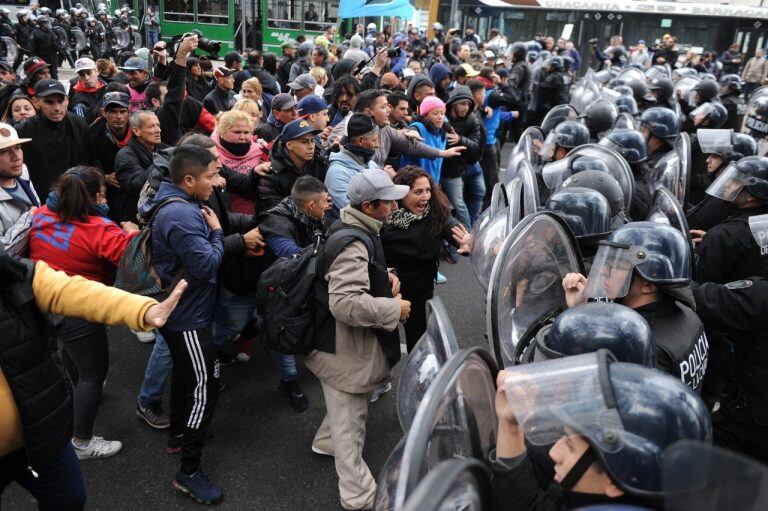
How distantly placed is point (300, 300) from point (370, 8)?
10.2m

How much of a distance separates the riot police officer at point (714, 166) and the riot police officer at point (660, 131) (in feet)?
1.03

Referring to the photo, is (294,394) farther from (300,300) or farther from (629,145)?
(629,145)

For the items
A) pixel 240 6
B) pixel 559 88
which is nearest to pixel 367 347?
pixel 559 88

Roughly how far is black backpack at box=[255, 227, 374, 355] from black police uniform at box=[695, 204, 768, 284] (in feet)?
6.14

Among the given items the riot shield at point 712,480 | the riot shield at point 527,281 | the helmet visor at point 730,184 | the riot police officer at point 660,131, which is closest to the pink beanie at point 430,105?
the riot police officer at point 660,131

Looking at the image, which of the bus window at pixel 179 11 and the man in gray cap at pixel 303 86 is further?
the bus window at pixel 179 11

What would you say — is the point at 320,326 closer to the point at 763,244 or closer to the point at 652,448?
the point at 652,448

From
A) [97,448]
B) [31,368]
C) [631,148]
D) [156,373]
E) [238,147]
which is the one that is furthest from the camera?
[631,148]

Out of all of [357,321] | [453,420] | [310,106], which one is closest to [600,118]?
[310,106]

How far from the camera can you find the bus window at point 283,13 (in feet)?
60.2

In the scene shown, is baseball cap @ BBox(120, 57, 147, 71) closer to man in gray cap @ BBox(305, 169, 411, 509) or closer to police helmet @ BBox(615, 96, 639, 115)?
man in gray cap @ BBox(305, 169, 411, 509)

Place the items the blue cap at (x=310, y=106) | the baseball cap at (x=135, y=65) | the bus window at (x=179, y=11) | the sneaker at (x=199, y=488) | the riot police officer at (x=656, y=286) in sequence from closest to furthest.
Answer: the riot police officer at (x=656, y=286)
the sneaker at (x=199, y=488)
the blue cap at (x=310, y=106)
the baseball cap at (x=135, y=65)
the bus window at (x=179, y=11)

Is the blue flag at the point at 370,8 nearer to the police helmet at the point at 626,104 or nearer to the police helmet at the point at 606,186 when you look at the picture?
the police helmet at the point at 626,104

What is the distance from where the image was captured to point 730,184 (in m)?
3.52
